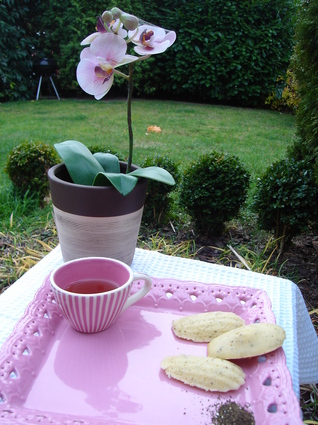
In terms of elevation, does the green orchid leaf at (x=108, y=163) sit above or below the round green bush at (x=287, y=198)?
above

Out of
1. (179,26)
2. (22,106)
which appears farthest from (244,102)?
(22,106)

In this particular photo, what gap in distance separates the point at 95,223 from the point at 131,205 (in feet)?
0.36

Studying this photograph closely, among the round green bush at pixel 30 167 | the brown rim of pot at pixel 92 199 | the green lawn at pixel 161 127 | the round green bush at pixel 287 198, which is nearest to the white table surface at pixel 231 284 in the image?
the brown rim of pot at pixel 92 199

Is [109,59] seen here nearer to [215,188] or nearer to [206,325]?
[206,325]

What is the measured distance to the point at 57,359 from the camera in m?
0.82

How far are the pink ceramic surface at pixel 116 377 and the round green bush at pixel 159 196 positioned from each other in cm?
146

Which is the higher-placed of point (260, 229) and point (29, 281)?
point (29, 281)

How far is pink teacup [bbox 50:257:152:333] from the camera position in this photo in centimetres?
82

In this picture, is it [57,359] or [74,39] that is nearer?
[57,359]

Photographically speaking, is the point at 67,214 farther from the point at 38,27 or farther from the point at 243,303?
the point at 38,27

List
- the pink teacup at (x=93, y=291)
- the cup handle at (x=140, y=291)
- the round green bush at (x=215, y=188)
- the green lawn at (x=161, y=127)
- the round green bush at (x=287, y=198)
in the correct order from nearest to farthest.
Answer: the pink teacup at (x=93, y=291) < the cup handle at (x=140, y=291) < the round green bush at (x=287, y=198) < the round green bush at (x=215, y=188) < the green lawn at (x=161, y=127)

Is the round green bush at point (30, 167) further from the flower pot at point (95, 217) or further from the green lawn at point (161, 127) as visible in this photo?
the flower pot at point (95, 217)

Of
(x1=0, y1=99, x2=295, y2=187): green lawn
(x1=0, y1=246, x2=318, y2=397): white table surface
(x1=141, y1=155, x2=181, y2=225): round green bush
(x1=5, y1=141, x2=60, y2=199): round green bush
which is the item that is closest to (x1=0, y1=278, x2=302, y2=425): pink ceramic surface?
(x1=0, y1=246, x2=318, y2=397): white table surface

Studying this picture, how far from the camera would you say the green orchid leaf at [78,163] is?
1153 mm
